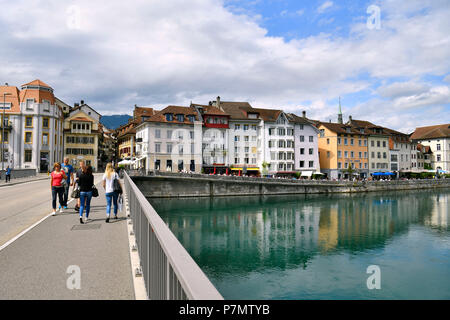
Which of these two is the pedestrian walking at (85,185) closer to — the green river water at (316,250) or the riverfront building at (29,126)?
the green river water at (316,250)

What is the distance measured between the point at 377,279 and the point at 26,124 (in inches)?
2342

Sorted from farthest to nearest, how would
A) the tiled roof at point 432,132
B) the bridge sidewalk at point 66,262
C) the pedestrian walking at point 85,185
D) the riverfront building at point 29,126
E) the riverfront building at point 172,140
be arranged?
the tiled roof at point 432,132, the riverfront building at point 172,140, the riverfront building at point 29,126, the pedestrian walking at point 85,185, the bridge sidewalk at point 66,262

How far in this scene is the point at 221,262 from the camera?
54.1 ft

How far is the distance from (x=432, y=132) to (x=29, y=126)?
357 ft

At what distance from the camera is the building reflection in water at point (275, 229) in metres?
17.5

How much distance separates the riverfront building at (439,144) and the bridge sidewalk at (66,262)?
10851 cm

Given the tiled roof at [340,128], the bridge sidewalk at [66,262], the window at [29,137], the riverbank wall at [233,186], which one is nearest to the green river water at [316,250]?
the bridge sidewalk at [66,262]

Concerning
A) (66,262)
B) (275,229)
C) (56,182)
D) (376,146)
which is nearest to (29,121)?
(275,229)

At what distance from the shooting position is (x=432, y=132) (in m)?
102

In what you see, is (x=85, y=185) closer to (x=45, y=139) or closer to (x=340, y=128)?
(x=45, y=139)

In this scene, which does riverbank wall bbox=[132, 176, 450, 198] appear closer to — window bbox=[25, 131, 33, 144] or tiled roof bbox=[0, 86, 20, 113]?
window bbox=[25, 131, 33, 144]

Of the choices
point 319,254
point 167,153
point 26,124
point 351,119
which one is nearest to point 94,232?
→ point 319,254

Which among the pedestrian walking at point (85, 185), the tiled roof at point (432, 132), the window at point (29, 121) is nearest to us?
the pedestrian walking at point (85, 185)
